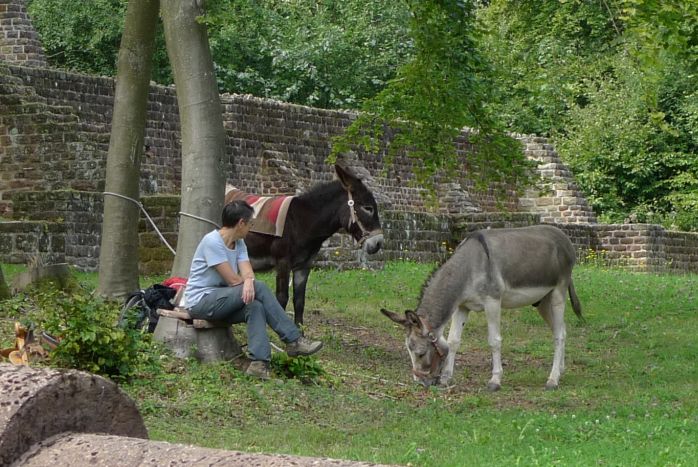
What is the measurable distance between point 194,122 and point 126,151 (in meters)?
1.72

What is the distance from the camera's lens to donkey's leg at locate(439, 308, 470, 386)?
1321 cm

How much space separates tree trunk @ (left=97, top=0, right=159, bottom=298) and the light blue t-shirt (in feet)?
9.23

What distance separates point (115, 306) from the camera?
1212cm

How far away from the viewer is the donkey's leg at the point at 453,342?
13.2 meters

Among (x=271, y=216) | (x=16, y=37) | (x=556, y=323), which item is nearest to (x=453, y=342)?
(x=556, y=323)

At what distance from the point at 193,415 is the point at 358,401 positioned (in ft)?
6.18

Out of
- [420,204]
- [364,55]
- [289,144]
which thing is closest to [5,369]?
[289,144]

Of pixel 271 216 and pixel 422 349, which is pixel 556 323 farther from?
pixel 271 216

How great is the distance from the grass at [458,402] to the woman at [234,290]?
1.33 ft

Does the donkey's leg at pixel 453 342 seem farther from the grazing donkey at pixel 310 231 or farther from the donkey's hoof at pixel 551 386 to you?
the grazing donkey at pixel 310 231

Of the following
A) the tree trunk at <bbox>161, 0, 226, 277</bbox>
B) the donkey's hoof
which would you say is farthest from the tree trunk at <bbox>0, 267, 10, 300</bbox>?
the donkey's hoof

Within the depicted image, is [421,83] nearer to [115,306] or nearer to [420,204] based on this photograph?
[115,306]

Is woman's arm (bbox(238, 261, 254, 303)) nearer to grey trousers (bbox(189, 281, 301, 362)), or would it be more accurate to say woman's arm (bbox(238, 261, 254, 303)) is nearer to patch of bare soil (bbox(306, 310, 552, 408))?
grey trousers (bbox(189, 281, 301, 362))

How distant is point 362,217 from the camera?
14.9m
